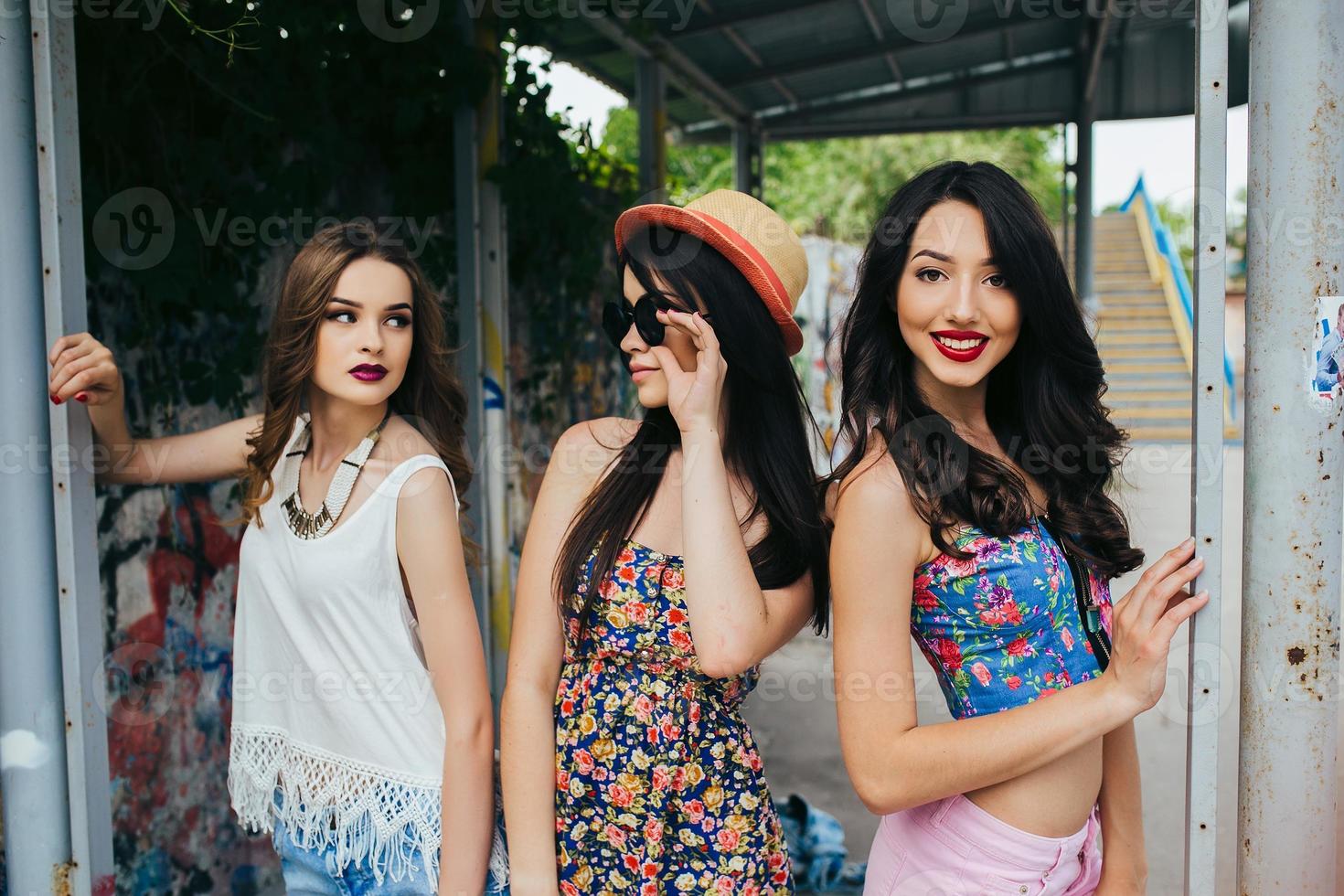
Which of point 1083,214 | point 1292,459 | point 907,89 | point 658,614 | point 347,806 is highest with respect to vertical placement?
point 907,89

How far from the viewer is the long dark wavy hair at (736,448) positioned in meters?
1.71

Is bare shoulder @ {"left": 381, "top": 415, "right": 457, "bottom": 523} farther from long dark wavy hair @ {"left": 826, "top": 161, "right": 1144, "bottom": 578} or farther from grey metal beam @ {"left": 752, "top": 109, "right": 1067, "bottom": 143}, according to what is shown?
grey metal beam @ {"left": 752, "top": 109, "right": 1067, "bottom": 143}

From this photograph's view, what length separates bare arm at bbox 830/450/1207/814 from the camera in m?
1.44

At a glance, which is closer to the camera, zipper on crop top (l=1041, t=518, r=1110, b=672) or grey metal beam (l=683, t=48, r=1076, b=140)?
zipper on crop top (l=1041, t=518, r=1110, b=672)

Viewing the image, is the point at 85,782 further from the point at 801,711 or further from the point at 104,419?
the point at 801,711

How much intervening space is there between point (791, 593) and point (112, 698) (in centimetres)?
216

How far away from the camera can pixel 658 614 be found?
1.67 meters

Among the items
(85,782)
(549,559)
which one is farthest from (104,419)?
(549,559)

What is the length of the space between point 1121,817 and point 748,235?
109 centimetres

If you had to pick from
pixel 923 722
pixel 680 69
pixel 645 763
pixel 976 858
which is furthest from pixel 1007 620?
pixel 680 69

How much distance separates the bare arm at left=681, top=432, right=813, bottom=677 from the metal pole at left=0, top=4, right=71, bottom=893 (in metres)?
1.21

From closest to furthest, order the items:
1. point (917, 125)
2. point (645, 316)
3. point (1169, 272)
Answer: point (645, 316) → point (917, 125) → point (1169, 272)

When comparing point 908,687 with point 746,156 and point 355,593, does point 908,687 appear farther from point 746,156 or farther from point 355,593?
point 746,156

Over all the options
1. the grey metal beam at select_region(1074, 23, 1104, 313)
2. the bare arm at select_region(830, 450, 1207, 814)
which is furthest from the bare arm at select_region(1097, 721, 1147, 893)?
the grey metal beam at select_region(1074, 23, 1104, 313)
